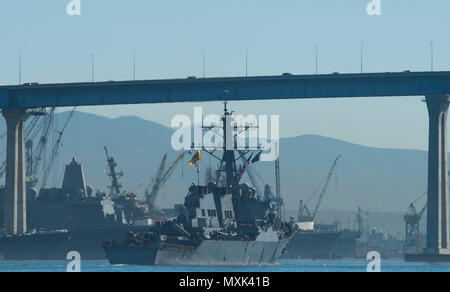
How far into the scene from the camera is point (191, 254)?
117m

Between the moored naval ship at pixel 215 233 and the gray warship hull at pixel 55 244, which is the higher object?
the moored naval ship at pixel 215 233

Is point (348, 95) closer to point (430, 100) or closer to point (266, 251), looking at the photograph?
point (430, 100)

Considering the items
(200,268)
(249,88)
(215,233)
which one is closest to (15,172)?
(249,88)

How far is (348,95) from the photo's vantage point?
137 metres

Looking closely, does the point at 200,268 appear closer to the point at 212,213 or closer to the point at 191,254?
the point at 191,254

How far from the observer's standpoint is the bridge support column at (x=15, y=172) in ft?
513

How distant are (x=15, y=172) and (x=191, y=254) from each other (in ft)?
172

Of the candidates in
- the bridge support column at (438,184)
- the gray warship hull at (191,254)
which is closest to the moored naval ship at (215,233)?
the gray warship hull at (191,254)

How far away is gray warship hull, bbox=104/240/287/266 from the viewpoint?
380 ft

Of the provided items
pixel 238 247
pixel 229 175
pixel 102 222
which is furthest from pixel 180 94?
pixel 102 222

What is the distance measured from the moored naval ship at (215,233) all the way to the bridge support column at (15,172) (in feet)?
125

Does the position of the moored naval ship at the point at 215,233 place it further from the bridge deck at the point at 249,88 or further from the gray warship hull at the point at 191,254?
the bridge deck at the point at 249,88

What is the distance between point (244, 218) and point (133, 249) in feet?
51.8

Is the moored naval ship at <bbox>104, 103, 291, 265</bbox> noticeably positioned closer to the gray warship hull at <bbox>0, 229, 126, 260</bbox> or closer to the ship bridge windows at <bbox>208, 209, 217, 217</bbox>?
the ship bridge windows at <bbox>208, 209, 217, 217</bbox>
